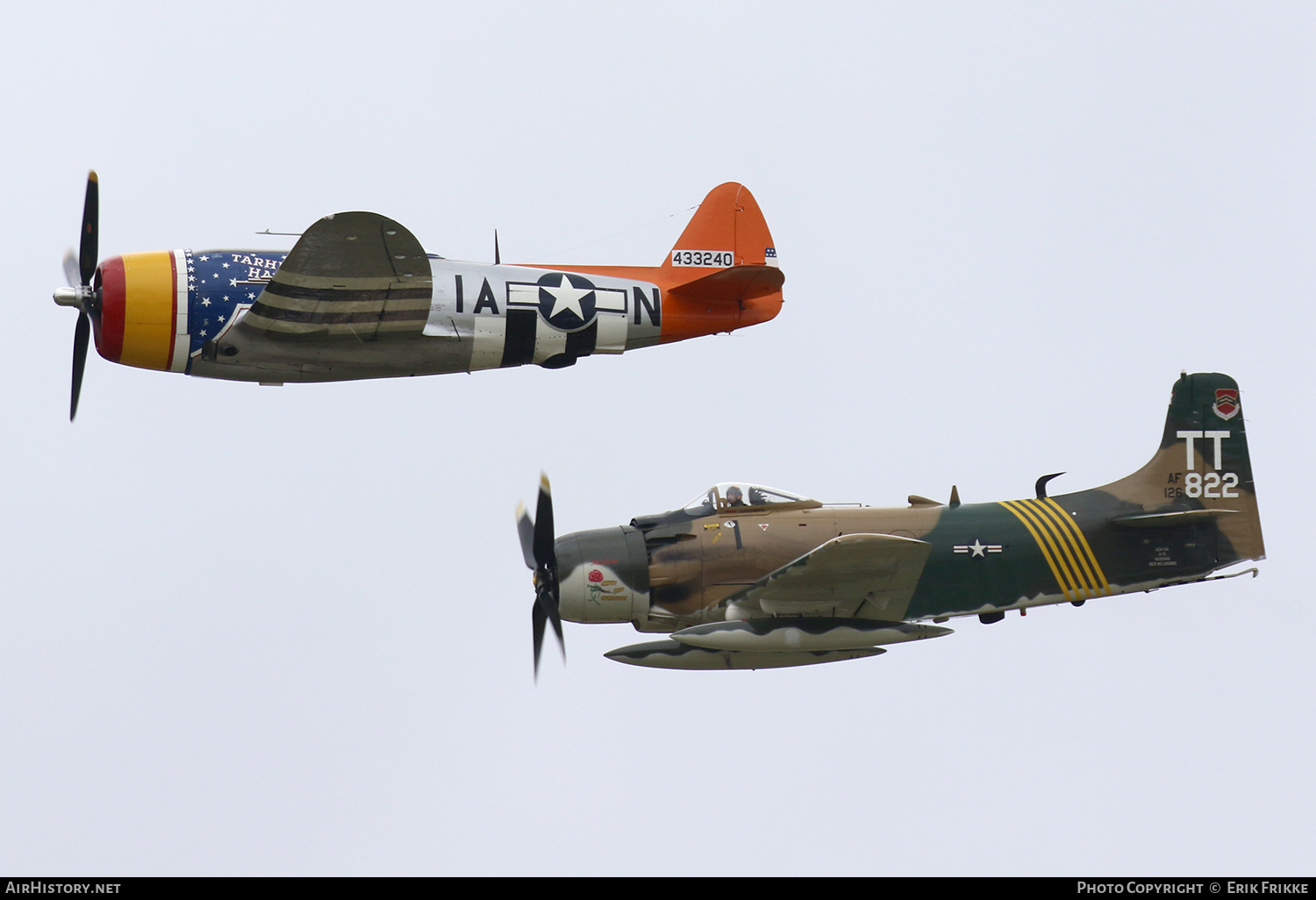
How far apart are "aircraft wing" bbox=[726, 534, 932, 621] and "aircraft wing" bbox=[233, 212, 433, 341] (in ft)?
20.9

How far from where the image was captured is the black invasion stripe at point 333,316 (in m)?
29.7

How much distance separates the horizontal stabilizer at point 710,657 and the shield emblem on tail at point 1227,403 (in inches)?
242

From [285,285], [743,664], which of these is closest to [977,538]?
[743,664]

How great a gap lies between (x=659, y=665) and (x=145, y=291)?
29.1 ft

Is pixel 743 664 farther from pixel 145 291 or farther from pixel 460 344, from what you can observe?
pixel 145 291

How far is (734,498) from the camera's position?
28312 mm

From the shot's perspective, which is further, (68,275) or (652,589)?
(68,275)

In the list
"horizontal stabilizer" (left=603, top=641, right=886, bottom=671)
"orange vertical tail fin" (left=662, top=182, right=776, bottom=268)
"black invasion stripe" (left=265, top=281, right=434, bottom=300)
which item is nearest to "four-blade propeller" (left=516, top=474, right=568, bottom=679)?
"horizontal stabilizer" (left=603, top=641, right=886, bottom=671)

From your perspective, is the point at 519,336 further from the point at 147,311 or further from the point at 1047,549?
the point at 1047,549

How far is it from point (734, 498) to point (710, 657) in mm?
2092

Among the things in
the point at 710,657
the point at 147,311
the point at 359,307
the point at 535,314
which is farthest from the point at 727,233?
the point at 147,311

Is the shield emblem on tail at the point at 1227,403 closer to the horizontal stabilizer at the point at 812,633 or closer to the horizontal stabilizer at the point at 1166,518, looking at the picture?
the horizontal stabilizer at the point at 1166,518

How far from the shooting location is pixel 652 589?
90.8ft

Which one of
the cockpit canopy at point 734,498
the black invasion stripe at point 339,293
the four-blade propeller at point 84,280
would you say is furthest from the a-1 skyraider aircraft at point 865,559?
the four-blade propeller at point 84,280
